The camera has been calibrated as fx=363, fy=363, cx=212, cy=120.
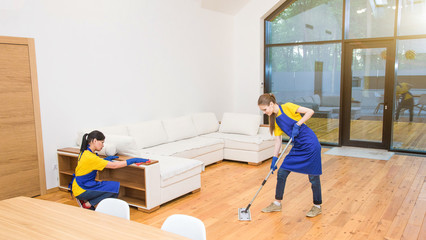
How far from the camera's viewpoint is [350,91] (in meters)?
7.25

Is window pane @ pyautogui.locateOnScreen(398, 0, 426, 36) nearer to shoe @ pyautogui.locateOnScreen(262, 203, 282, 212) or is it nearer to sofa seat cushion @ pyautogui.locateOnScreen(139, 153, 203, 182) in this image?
shoe @ pyautogui.locateOnScreen(262, 203, 282, 212)

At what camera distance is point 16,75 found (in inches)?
168

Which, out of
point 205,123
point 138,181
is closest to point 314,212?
point 138,181

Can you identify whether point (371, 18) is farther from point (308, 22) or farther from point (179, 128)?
point (179, 128)

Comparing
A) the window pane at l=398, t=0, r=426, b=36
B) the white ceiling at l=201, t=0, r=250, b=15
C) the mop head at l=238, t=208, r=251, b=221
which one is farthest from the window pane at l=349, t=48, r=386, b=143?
the mop head at l=238, t=208, r=251, b=221

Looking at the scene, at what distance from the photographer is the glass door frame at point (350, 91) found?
6.82 m

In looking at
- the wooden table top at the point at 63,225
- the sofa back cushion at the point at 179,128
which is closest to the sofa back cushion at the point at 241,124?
the sofa back cushion at the point at 179,128

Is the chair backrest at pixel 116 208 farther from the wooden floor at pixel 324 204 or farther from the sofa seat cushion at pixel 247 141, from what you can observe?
the sofa seat cushion at pixel 247 141

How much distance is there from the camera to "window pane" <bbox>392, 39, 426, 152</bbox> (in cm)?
658

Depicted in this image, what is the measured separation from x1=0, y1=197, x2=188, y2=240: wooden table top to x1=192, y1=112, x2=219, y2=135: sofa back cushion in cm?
431

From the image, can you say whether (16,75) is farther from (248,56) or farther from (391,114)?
(391,114)

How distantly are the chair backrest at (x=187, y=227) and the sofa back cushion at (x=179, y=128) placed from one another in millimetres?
3856

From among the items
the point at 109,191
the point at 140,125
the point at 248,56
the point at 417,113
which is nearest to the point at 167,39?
the point at 140,125

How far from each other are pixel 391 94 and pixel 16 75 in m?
6.24
